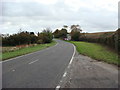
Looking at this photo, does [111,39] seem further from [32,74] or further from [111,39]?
[32,74]

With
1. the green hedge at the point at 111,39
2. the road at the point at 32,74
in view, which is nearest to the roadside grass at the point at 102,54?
the green hedge at the point at 111,39

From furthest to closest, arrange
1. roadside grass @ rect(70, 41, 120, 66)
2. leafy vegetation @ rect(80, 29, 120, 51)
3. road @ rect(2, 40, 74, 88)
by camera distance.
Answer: leafy vegetation @ rect(80, 29, 120, 51)
roadside grass @ rect(70, 41, 120, 66)
road @ rect(2, 40, 74, 88)

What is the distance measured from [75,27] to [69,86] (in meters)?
116

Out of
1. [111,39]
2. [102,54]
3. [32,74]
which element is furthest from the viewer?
[111,39]

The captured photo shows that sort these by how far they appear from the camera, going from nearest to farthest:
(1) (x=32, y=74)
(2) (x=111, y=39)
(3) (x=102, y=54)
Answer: (1) (x=32, y=74)
(3) (x=102, y=54)
(2) (x=111, y=39)

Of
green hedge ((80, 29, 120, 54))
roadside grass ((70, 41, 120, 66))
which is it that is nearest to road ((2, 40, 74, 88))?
roadside grass ((70, 41, 120, 66))

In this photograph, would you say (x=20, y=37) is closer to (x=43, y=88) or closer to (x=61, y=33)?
(x=43, y=88)

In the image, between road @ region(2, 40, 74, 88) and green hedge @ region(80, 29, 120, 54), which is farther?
green hedge @ region(80, 29, 120, 54)

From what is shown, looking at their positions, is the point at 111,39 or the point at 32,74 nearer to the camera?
the point at 32,74

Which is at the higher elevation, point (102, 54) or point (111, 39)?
point (111, 39)

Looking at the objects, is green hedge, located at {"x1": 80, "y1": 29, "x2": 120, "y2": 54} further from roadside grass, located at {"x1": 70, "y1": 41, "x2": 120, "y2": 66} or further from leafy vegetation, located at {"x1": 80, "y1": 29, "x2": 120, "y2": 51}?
roadside grass, located at {"x1": 70, "y1": 41, "x2": 120, "y2": 66}

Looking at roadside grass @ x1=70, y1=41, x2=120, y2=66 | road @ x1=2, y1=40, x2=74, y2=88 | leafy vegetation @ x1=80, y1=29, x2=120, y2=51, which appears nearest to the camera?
road @ x1=2, y1=40, x2=74, y2=88

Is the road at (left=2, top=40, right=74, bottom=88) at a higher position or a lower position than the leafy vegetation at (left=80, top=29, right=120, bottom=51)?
lower

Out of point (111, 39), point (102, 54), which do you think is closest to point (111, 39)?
point (111, 39)
